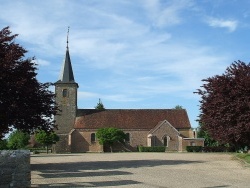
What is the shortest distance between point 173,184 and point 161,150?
44.8 metres

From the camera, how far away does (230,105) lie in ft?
84.7

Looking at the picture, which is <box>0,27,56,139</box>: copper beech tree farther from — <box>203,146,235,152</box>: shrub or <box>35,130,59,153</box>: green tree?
<box>35,130,59,153</box>: green tree

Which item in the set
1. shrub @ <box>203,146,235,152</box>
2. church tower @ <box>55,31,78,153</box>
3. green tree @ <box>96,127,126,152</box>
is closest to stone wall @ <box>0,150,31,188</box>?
shrub @ <box>203,146,235,152</box>

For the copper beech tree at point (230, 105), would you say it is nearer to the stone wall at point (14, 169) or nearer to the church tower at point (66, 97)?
the stone wall at point (14, 169)

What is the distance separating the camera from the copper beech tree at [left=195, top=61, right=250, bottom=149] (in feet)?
82.7

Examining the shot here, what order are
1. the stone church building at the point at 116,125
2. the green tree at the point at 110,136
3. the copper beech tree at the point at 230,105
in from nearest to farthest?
1. the copper beech tree at the point at 230,105
2. the green tree at the point at 110,136
3. the stone church building at the point at 116,125

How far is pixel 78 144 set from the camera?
215ft

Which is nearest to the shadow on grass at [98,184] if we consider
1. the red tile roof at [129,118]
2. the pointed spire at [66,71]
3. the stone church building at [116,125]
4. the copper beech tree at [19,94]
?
the copper beech tree at [19,94]

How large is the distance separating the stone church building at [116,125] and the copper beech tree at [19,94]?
42.4 metres

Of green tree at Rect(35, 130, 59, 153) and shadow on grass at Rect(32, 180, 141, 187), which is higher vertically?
green tree at Rect(35, 130, 59, 153)

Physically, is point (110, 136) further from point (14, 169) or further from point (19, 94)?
point (14, 169)

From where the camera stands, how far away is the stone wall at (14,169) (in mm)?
11812

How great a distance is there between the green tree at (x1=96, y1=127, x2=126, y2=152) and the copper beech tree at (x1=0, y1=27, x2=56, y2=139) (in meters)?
40.0

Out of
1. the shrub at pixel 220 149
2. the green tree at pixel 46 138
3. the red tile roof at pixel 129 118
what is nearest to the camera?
the shrub at pixel 220 149
